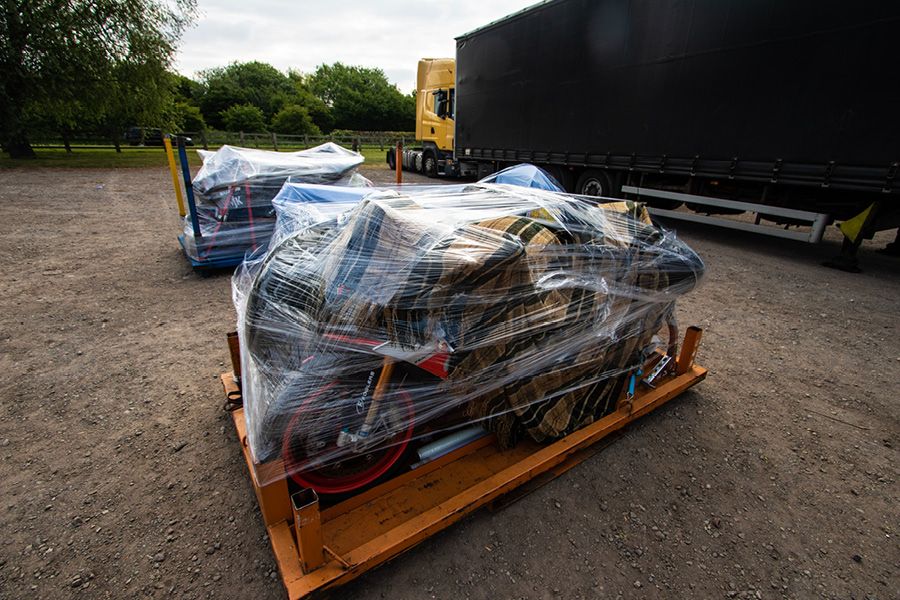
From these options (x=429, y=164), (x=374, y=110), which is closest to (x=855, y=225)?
(x=429, y=164)

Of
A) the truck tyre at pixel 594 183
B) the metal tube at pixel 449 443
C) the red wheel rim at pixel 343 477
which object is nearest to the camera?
the red wheel rim at pixel 343 477

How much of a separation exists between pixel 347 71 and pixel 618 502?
71817mm

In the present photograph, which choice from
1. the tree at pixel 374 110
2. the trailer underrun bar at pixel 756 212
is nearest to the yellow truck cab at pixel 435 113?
the trailer underrun bar at pixel 756 212

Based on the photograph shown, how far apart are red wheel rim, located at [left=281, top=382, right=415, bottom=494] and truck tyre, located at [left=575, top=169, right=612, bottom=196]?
23.2ft

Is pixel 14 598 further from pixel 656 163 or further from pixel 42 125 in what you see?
pixel 42 125

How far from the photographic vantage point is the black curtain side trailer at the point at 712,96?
14.3 ft

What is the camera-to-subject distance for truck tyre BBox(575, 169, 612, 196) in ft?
24.9

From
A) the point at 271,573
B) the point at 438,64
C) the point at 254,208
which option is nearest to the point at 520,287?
the point at 271,573

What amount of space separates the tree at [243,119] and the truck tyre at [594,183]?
35.1 metres

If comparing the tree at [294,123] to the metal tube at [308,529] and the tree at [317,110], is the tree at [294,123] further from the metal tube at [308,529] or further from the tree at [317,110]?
the metal tube at [308,529]

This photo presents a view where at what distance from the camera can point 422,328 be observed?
1.48 metres

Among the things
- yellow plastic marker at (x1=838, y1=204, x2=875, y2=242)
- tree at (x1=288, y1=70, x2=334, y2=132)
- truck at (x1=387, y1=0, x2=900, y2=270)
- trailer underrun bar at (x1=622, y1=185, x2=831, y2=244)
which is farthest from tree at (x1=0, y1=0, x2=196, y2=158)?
tree at (x1=288, y1=70, x2=334, y2=132)

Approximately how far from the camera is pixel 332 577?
135 centimetres

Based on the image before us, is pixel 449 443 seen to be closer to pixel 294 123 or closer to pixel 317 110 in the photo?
pixel 294 123
